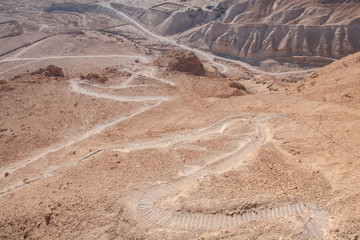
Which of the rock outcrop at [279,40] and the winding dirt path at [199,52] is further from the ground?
the rock outcrop at [279,40]

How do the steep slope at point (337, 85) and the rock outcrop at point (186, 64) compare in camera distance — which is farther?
the rock outcrop at point (186, 64)

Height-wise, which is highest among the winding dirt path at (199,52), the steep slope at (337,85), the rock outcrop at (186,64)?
the steep slope at (337,85)

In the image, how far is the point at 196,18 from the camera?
57469mm

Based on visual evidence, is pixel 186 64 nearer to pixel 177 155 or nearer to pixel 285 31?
pixel 177 155

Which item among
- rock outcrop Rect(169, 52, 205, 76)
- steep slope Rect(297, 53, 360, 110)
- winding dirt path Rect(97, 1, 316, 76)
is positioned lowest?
winding dirt path Rect(97, 1, 316, 76)

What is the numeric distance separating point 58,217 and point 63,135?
892 centimetres

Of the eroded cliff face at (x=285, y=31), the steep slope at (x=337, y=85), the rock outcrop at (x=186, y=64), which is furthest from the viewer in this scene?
the eroded cliff face at (x=285, y=31)

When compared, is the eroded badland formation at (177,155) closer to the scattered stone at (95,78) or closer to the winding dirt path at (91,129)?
the winding dirt path at (91,129)

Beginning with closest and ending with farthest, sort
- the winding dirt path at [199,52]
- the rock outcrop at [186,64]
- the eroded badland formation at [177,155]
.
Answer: the eroded badland formation at [177,155], the rock outcrop at [186,64], the winding dirt path at [199,52]

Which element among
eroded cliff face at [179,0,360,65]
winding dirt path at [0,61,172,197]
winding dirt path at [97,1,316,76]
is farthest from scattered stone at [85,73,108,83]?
eroded cliff face at [179,0,360,65]

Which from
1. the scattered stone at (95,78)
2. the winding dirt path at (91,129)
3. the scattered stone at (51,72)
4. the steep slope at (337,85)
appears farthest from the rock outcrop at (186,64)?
the steep slope at (337,85)

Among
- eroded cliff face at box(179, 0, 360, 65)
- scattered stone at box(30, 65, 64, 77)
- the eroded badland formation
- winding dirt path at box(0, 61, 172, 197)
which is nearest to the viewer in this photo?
the eroded badland formation

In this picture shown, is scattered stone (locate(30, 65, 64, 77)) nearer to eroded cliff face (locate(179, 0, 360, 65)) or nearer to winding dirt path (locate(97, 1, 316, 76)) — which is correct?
winding dirt path (locate(97, 1, 316, 76))

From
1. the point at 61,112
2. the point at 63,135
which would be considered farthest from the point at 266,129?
the point at 61,112
